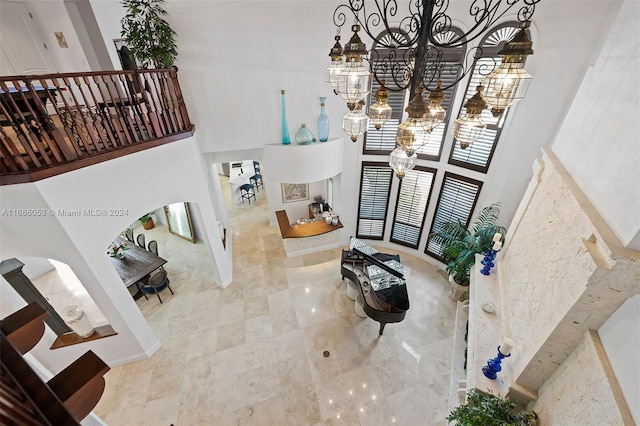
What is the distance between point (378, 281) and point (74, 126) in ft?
15.5

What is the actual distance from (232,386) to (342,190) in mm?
4157

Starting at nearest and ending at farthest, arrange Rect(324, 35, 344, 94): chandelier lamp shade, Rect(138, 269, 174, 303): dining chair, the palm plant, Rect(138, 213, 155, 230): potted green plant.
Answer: Rect(324, 35, 344, 94): chandelier lamp shade < the palm plant < Rect(138, 269, 174, 303): dining chair < Rect(138, 213, 155, 230): potted green plant

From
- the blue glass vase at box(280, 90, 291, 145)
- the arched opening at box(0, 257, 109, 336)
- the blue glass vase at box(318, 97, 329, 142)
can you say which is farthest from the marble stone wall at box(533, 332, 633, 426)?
the arched opening at box(0, 257, 109, 336)

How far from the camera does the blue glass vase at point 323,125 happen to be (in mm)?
4941

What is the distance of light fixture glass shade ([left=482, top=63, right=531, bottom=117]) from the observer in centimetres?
169

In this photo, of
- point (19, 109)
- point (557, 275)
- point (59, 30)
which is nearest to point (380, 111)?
point (557, 275)

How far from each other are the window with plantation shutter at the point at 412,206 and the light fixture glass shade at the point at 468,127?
3612 millimetres

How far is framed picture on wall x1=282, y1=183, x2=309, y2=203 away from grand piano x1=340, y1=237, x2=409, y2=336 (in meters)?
2.28

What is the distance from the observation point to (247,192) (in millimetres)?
9203

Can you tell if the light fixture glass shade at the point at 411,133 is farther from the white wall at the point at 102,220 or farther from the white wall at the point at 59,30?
the white wall at the point at 59,30

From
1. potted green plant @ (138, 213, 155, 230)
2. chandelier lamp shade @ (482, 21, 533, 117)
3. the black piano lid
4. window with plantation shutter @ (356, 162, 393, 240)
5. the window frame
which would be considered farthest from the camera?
potted green plant @ (138, 213, 155, 230)

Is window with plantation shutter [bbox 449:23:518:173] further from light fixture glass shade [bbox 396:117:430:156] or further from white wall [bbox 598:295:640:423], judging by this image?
white wall [bbox 598:295:640:423]

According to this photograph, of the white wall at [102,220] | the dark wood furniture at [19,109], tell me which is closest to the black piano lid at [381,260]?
the white wall at [102,220]

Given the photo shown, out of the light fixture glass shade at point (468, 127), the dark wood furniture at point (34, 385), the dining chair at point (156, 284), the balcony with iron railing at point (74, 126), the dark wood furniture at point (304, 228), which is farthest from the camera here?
the dark wood furniture at point (304, 228)
